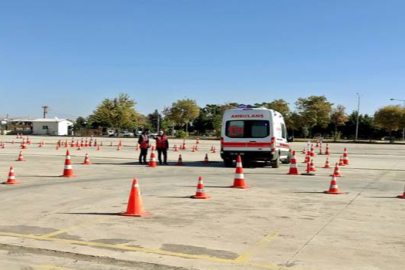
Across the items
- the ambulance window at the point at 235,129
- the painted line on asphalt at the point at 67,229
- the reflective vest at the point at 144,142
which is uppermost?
the ambulance window at the point at 235,129

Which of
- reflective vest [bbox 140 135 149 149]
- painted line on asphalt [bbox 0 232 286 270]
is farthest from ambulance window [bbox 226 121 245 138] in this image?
painted line on asphalt [bbox 0 232 286 270]

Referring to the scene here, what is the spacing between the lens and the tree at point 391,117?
71.8m

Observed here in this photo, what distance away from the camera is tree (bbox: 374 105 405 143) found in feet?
235

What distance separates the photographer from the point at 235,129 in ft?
66.4

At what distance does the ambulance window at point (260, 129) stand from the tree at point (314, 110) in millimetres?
67579

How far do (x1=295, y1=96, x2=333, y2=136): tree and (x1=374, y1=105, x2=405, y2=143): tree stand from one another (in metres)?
13.3

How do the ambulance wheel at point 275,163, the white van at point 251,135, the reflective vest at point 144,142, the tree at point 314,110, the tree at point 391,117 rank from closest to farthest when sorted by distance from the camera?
the white van at point 251,135
the ambulance wheel at point 275,163
the reflective vest at point 144,142
the tree at point 391,117
the tree at point 314,110

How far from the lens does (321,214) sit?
9.12 metres

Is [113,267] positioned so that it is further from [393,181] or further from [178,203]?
[393,181]

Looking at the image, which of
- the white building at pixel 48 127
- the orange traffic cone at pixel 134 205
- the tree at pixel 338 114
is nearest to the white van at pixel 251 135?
the orange traffic cone at pixel 134 205

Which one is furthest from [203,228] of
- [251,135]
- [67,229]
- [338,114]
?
[338,114]

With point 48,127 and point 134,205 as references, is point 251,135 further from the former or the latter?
point 48,127

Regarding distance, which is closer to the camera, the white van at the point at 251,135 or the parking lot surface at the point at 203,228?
the parking lot surface at the point at 203,228

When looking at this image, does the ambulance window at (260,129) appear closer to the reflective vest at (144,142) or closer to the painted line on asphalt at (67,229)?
the reflective vest at (144,142)
